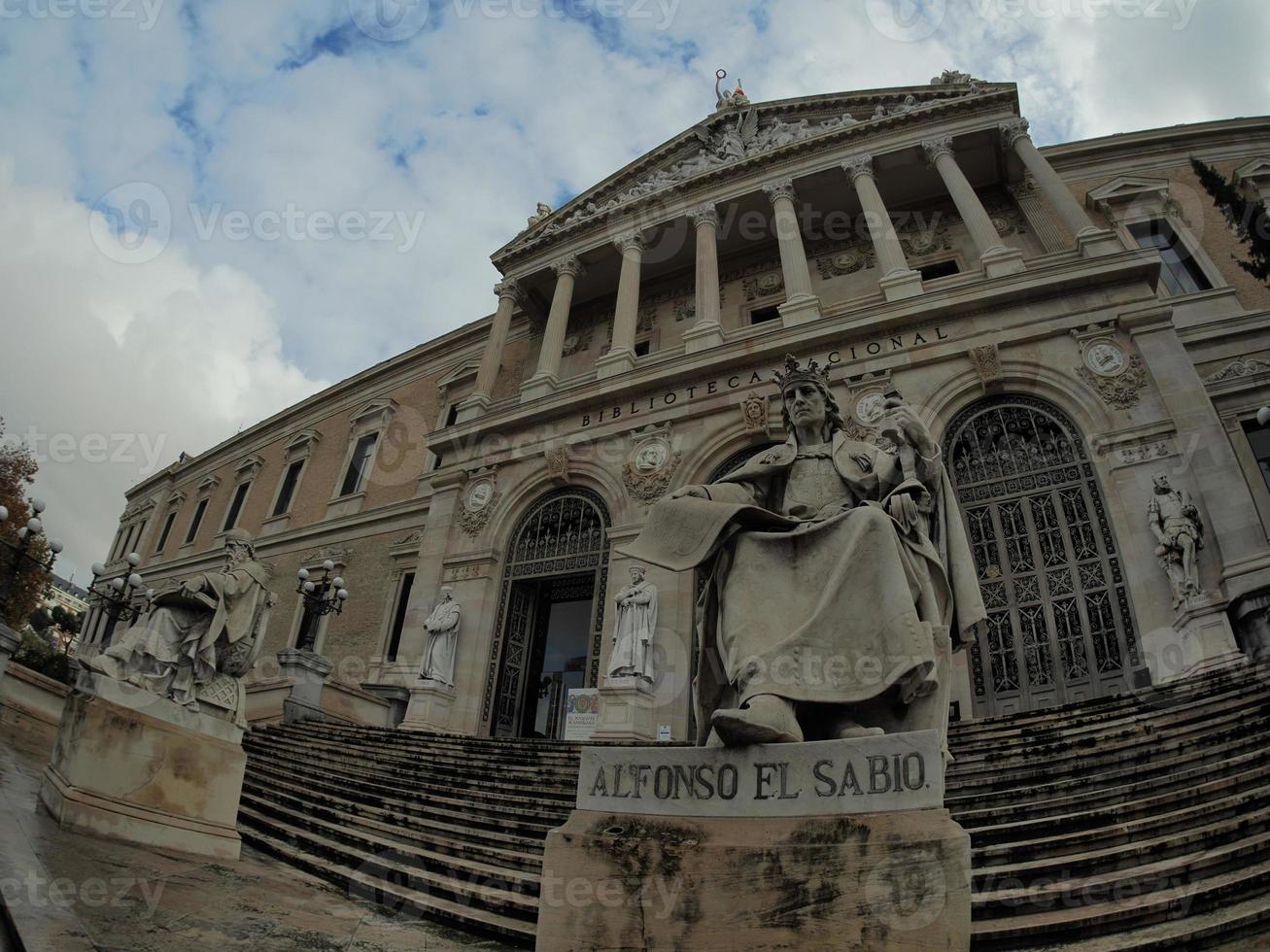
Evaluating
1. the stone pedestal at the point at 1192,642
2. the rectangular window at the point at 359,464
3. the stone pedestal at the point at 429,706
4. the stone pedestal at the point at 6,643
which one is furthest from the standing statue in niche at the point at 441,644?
the rectangular window at the point at 359,464

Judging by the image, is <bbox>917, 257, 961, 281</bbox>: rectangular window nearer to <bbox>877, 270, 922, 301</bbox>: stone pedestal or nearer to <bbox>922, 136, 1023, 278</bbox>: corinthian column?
<bbox>922, 136, 1023, 278</bbox>: corinthian column

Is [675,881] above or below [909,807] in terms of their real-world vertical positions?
below

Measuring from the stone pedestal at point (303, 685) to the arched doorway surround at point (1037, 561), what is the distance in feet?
33.4

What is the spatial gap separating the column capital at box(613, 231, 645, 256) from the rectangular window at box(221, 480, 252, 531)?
18102 mm

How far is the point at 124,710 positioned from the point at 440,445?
11687 millimetres

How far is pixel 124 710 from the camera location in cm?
469

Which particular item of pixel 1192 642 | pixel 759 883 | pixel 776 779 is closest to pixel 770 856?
pixel 759 883

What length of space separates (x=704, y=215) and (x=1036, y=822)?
15.0 m

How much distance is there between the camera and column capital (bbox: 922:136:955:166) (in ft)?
49.7

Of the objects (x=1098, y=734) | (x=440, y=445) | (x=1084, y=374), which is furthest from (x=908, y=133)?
(x=1098, y=734)

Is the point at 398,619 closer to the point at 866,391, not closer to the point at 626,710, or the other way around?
the point at 626,710

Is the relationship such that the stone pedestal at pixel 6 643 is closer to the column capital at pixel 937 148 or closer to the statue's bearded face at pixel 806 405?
the statue's bearded face at pixel 806 405

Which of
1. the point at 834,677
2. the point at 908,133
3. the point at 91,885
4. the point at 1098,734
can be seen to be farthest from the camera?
the point at 908,133

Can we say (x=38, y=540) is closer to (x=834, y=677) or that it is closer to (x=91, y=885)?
(x=91, y=885)
